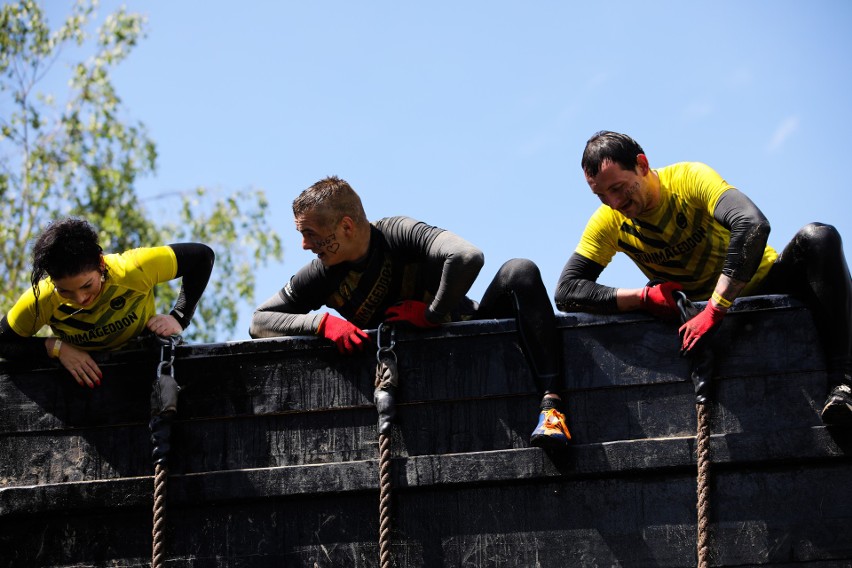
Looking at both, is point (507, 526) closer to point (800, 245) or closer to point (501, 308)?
point (501, 308)

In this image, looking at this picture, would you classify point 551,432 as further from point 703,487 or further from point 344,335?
point 344,335

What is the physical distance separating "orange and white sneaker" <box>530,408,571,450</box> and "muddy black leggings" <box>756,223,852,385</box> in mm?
1033

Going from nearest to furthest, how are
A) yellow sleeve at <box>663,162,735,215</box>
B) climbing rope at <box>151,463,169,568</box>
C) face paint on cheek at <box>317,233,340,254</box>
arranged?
climbing rope at <box>151,463,169,568</box>, yellow sleeve at <box>663,162,735,215</box>, face paint on cheek at <box>317,233,340,254</box>

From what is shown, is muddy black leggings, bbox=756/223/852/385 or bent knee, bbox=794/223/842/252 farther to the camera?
bent knee, bbox=794/223/842/252

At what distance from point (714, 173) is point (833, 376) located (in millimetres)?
1028

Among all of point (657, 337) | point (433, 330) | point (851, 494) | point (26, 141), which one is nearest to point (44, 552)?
point (433, 330)

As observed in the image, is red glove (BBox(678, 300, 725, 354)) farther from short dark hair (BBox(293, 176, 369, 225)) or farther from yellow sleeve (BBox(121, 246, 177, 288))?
yellow sleeve (BBox(121, 246, 177, 288))

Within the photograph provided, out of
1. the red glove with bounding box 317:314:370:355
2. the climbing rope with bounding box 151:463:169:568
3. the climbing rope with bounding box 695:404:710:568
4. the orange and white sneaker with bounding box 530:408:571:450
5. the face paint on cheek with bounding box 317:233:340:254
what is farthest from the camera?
the face paint on cheek with bounding box 317:233:340:254

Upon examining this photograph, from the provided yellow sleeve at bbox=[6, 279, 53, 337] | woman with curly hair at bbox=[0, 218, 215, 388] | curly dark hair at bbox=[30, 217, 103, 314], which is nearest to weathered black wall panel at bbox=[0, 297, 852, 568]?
woman with curly hair at bbox=[0, 218, 215, 388]

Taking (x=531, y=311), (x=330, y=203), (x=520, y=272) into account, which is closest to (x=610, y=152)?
(x=520, y=272)

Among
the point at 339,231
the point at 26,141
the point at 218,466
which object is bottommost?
the point at 218,466

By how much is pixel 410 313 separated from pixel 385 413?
0.47 metres

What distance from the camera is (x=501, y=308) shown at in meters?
4.27

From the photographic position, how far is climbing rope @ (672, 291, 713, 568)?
3492 mm
